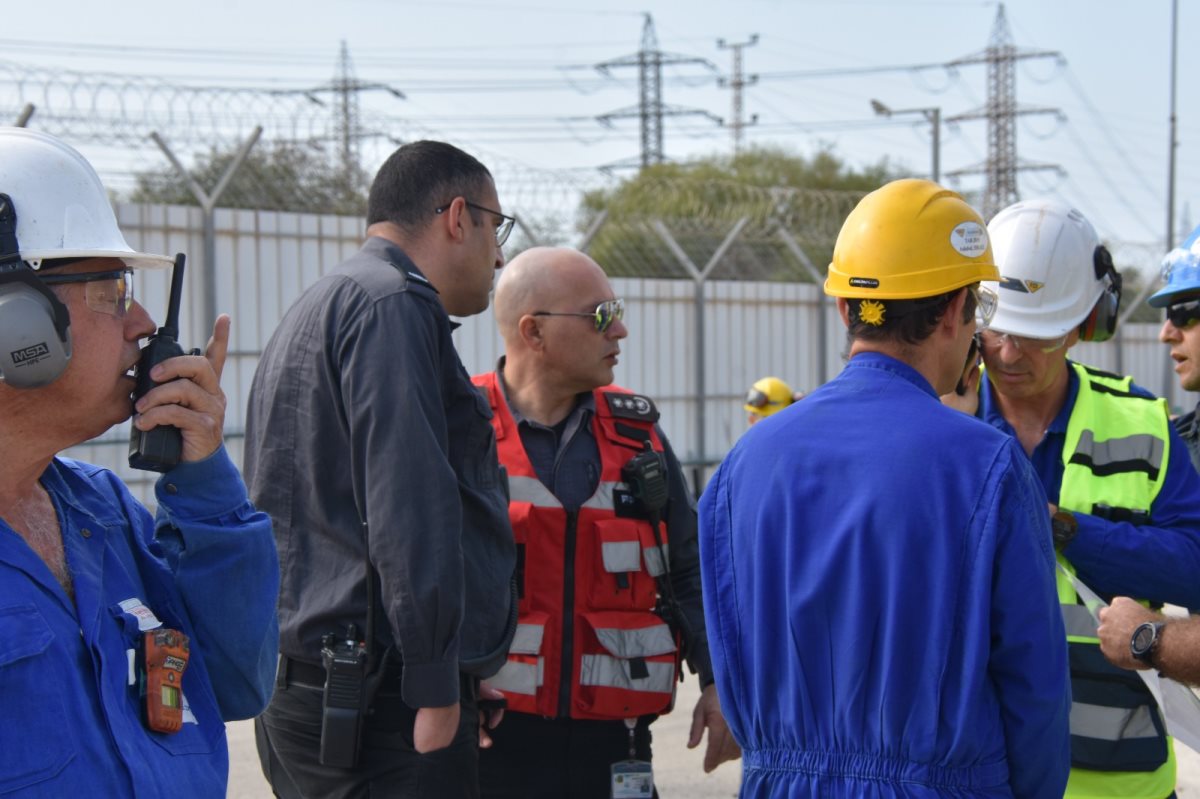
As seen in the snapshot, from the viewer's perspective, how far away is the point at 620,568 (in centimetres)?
392

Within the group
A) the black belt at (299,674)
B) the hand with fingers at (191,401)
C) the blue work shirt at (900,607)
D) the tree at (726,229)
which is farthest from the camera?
the tree at (726,229)

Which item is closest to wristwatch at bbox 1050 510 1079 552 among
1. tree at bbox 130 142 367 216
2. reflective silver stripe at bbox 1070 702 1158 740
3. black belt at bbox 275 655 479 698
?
reflective silver stripe at bbox 1070 702 1158 740

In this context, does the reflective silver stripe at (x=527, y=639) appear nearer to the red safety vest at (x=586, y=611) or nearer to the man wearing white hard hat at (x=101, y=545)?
the red safety vest at (x=586, y=611)

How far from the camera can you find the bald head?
433 centimetres

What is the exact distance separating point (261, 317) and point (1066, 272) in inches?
323

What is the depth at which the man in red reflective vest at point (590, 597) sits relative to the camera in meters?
3.87

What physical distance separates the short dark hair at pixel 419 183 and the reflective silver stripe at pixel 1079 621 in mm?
1948

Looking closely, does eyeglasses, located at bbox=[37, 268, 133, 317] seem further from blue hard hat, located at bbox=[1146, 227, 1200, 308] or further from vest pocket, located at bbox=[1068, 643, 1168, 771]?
blue hard hat, located at bbox=[1146, 227, 1200, 308]

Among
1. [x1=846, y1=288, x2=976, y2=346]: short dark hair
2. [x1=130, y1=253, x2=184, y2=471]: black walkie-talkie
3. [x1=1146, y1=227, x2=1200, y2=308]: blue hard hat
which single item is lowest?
[x1=130, y1=253, x2=184, y2=471]: black walkie-talkie

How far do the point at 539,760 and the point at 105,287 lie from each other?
92.1 inches

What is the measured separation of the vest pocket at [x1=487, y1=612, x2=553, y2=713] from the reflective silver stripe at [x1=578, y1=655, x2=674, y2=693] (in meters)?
0.07

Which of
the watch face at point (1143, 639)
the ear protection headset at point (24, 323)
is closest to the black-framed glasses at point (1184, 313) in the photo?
the watch face at point (1143, 639)

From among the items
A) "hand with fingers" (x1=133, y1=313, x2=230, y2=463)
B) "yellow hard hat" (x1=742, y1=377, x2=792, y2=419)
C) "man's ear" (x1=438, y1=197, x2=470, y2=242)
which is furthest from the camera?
"yellow hard hat" (x1=742, y1=377, x2=792, y2=419)

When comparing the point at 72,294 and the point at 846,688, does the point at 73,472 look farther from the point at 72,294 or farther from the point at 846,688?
the point at 846,688
